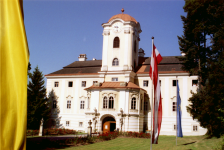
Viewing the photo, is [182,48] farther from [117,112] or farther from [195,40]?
[117,112]

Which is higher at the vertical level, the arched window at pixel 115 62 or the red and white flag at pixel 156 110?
the arched window at pixel 115 62

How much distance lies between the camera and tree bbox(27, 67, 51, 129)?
3744 cm

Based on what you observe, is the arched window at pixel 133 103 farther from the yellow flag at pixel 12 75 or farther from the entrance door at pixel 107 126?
the yellow flag at pixel 12 75

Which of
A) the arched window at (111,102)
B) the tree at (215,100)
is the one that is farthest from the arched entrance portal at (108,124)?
the tree at (215,100)

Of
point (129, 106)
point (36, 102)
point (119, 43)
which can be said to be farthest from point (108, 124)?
point (119, 43)

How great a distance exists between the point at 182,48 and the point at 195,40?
6.69 feet

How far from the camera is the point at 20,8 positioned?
2.74 metres

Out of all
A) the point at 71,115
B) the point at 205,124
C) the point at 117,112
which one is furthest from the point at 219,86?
the point at 71,115

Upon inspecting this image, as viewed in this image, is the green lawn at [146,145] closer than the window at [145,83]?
Yes

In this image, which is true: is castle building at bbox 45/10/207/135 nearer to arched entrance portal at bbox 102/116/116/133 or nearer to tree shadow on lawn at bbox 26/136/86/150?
arched entrance portal at bbox 102/116/116/133

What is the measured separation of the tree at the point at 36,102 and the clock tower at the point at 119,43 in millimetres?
10668

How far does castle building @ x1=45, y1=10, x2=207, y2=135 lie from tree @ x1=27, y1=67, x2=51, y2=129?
3.61 m

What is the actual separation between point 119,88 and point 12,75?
33796 millimetres

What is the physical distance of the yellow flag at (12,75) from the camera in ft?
8.15
